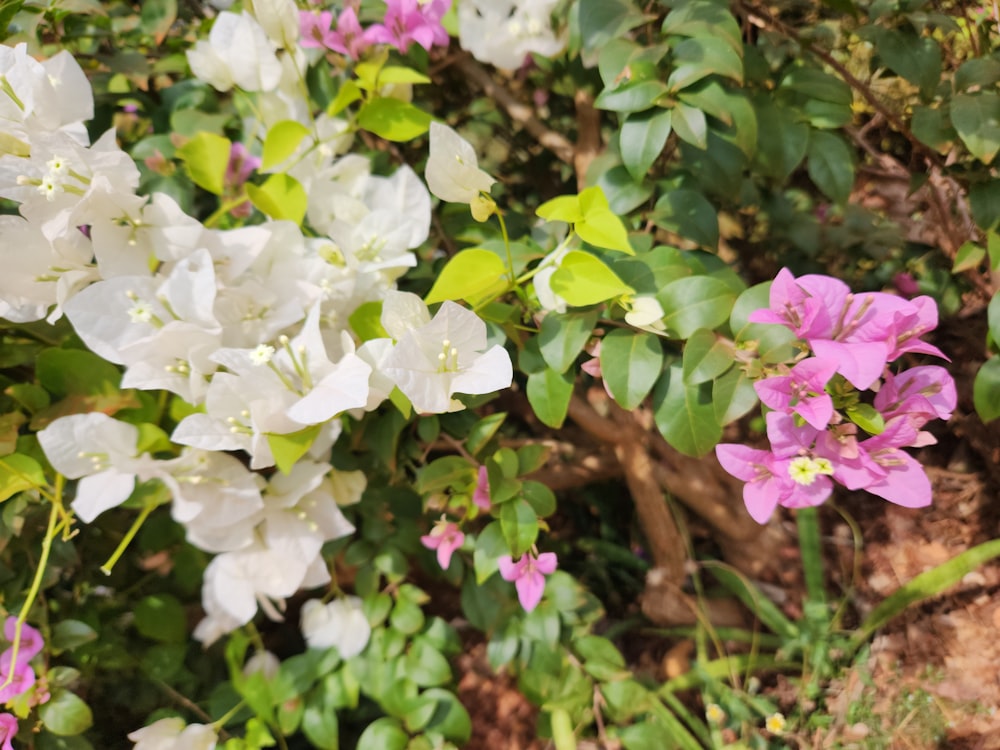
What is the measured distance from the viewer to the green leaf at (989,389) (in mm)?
564

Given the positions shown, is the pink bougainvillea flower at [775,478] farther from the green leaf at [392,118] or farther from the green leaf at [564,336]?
the green leaf at [392,118]

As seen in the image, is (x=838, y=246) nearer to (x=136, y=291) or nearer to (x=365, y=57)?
(x=365, y=57)

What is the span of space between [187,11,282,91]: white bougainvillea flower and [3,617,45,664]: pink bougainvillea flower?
0.58 metres

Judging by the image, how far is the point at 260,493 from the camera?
0.65m

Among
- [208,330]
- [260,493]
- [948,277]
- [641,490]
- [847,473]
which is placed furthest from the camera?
[641,490]

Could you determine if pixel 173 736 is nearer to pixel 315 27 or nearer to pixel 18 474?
pixel 18 474

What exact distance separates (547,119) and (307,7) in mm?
477

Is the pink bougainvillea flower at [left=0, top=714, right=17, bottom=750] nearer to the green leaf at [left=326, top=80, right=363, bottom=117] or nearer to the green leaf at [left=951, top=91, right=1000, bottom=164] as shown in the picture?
the green leaf at [left=326, top=80, right=363, bottom=117]

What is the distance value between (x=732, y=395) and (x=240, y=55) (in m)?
0.58

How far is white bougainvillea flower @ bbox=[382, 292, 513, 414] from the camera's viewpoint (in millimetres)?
448

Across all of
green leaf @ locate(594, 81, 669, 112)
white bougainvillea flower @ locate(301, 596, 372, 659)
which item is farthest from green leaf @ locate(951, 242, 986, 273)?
white bougainvillea flower @ locate(301, 596, 372, 659)

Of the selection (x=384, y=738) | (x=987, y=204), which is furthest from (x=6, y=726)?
(x=987, y=204)

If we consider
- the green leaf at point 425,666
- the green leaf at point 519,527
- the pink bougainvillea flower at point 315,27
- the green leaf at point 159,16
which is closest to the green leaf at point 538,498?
the green leaf at point 519,527

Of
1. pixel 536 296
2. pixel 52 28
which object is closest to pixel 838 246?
pixel 536 296
